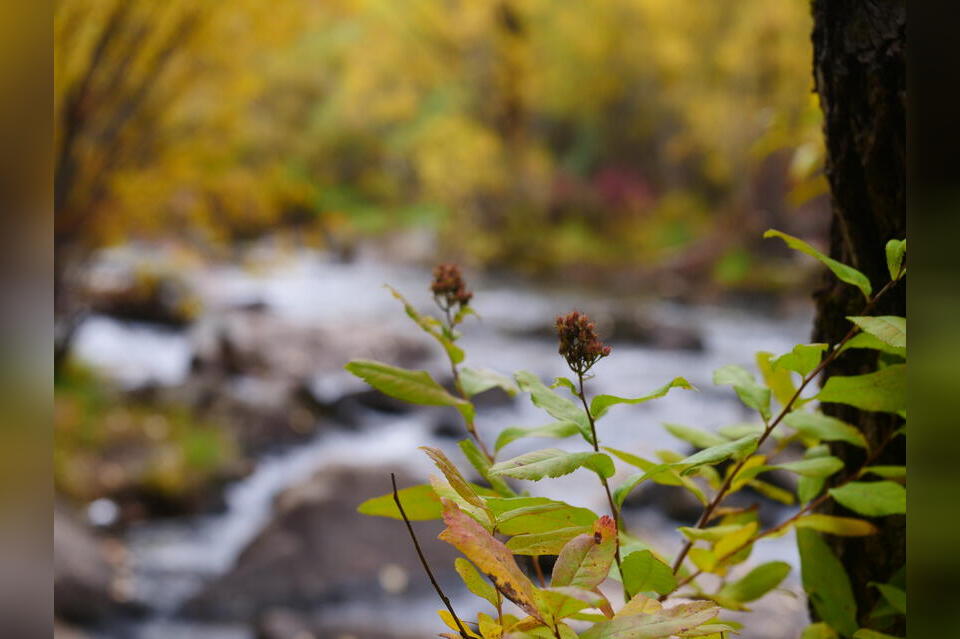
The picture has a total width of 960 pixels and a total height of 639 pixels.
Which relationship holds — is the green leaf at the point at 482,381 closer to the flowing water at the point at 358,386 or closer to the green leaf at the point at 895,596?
the green leaf at the point at 895,596

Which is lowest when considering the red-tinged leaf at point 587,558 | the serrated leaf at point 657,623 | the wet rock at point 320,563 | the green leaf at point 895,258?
the wet rock at point 320,563

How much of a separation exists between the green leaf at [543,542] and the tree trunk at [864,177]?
0.70 ft

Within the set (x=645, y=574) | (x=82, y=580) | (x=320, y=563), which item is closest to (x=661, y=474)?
(x=645, y=574)

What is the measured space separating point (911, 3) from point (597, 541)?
15 cm

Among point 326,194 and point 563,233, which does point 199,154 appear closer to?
point 326,194

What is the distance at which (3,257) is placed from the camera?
232 mm

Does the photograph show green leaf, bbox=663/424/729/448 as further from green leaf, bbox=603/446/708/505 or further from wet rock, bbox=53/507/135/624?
wet rock, bbox=53/507/135/624

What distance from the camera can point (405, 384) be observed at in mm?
301

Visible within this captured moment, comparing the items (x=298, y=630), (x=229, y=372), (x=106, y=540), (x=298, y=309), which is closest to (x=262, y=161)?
(x=298, y=309)

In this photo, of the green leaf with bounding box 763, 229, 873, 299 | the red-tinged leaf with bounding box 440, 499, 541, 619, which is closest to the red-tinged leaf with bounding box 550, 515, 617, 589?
the red-tinged leaf with bounding box 440, 499, 541, 619

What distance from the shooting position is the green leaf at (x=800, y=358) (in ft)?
0.83

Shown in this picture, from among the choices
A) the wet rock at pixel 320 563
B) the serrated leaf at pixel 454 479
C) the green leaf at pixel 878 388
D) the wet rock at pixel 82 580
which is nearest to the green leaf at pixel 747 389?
the green leaf at pixel 878 388

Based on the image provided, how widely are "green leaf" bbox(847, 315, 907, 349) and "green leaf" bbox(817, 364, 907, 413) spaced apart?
0.13 feet

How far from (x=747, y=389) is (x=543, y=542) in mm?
122
